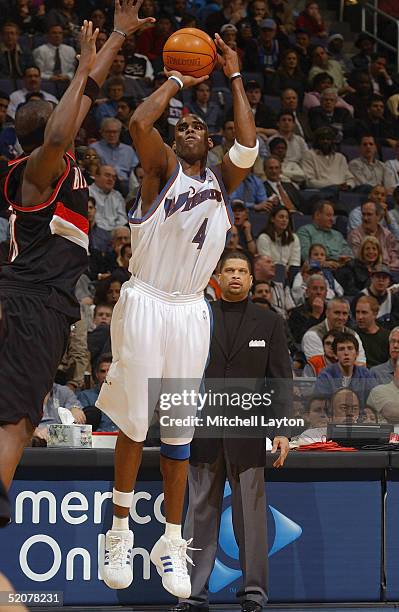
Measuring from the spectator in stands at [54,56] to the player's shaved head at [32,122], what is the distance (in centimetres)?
779

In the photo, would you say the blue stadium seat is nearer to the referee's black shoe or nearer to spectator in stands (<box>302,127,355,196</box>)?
spectator in stands (<box>302,127,355,196</box>)

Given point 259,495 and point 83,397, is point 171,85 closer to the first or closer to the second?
point 259,495

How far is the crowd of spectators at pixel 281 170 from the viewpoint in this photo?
8766 millimetres

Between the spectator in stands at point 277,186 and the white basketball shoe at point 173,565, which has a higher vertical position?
the white basketball shoe at point 173,565

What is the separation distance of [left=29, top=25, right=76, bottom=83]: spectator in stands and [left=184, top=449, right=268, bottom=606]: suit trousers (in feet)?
24.6

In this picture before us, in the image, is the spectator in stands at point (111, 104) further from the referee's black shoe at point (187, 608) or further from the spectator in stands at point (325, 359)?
the referee's black shoe at point (187, 608)

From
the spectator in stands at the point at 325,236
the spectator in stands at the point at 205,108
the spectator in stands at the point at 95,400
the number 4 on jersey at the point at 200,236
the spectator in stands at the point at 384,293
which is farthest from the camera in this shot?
the spectator in stands at the point at 205,108

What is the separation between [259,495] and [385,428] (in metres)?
1.02

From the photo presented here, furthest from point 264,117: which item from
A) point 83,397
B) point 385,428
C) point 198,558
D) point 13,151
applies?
point 198,558

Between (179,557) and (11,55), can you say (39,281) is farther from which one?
(11,55)

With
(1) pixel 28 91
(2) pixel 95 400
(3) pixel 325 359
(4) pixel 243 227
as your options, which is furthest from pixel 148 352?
(1) pixel 28 91

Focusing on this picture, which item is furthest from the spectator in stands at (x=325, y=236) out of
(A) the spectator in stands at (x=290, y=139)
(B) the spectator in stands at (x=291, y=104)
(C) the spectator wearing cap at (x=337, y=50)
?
(C) the spectator wearing cap at (x=337, y=50)

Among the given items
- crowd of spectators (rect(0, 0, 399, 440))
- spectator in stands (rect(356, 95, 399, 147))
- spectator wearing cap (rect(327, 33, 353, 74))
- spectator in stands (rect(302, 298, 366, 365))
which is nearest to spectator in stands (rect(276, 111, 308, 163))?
crowd of spectators (rect(0, 0, 399, 440))

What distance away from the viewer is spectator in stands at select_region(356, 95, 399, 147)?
48.2 ft
